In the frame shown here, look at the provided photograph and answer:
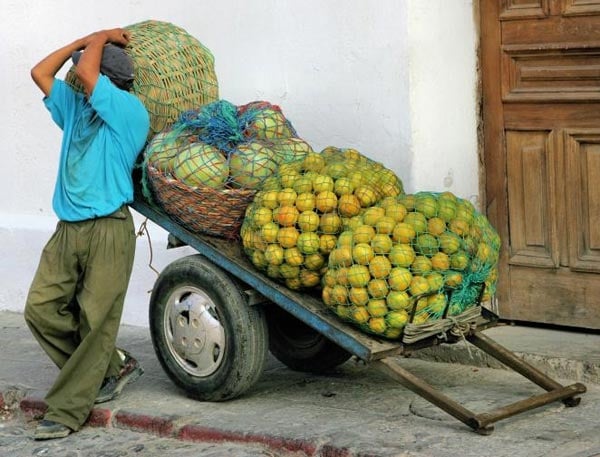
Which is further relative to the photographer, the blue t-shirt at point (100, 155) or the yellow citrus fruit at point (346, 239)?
the blue t-shirt at point (100, 155)

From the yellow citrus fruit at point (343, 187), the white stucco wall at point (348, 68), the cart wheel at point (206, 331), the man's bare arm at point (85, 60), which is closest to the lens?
the yellow citrus fruit at point (343, 187)

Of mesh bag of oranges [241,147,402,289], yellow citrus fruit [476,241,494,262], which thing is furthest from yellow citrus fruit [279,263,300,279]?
yellow citrus fruit [476,241,494,262]

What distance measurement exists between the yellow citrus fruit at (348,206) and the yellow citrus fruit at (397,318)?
513 millimetres

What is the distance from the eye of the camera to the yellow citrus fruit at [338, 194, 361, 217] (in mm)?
5465

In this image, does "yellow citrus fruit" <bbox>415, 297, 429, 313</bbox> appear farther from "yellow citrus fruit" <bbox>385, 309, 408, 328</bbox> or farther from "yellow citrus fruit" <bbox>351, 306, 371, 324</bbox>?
"yellow citrus fruit" <bbox>351, 306, 371, 324</bbox>

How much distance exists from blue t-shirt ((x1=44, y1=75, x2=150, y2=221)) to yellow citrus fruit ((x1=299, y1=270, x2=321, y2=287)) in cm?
96

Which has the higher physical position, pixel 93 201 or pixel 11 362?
pixel 93 201

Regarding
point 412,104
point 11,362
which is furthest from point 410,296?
point 11,362

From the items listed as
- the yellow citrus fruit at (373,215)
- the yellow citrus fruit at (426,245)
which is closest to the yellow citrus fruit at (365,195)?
the yellow citrus fruit at (373,215)

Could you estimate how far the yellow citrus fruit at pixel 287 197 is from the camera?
550cm

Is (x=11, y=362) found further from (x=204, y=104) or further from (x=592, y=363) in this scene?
(x=592, y=363)

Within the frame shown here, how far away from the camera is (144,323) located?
25.5 feet

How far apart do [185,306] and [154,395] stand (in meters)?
0.56

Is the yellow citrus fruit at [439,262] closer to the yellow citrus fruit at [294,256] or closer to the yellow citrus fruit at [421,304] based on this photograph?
the yellow citrus fruit at [421,304]
